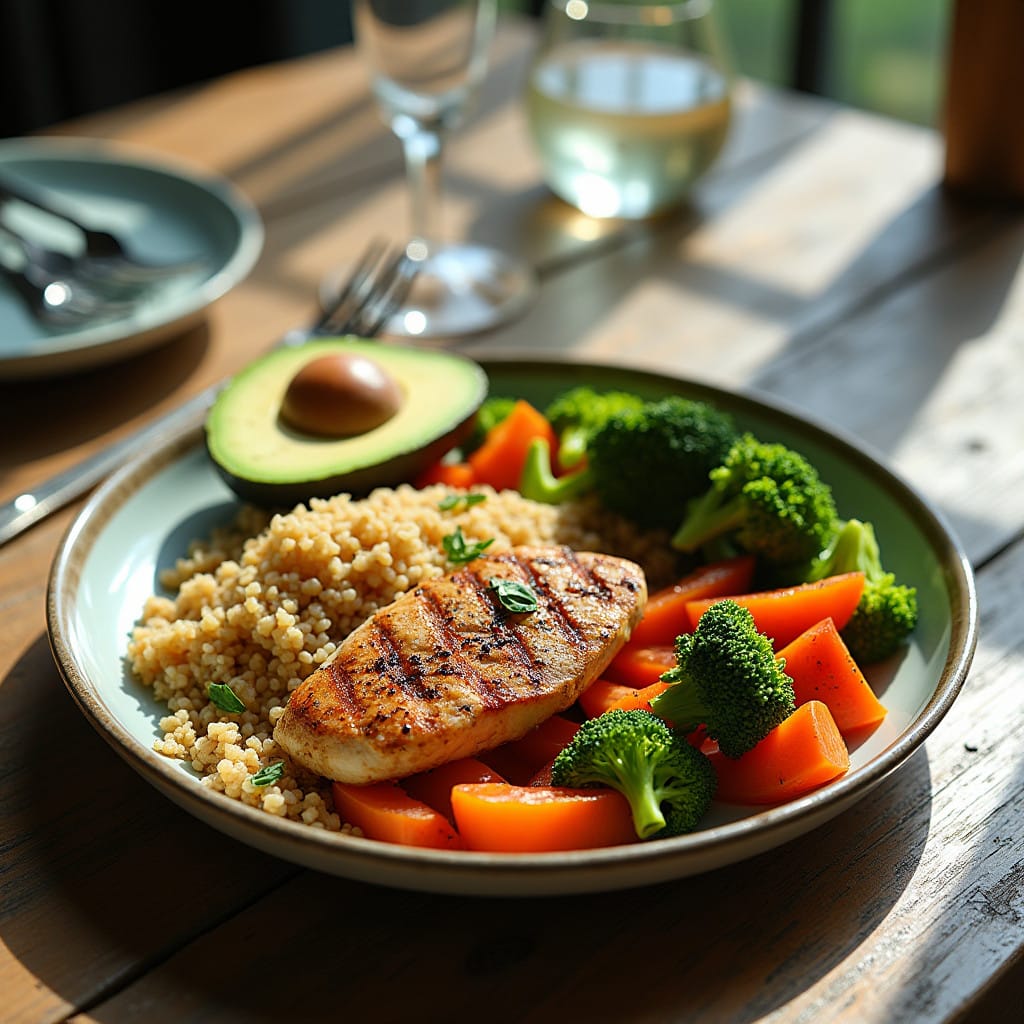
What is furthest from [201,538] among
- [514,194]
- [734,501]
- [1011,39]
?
[1011,39]

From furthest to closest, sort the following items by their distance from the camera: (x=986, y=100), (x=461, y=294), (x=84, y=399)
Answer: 1. (x=986, y=100)
2. (x=461, y=294)
3. (x=84, y=399)

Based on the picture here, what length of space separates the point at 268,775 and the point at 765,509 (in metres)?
0.62

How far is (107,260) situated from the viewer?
2182 mm

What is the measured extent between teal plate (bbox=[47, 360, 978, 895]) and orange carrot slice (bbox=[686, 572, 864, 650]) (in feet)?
0.26

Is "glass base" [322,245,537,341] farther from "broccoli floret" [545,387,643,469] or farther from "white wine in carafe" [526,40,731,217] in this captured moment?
"broccoli floret" [545,387,643,469]

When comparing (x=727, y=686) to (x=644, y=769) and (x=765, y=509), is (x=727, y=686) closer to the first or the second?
(x=644, y=769)

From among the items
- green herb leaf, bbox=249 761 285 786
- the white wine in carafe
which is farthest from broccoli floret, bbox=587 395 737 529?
the white wine in carafe

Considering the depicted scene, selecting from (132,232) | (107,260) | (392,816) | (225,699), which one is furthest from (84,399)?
(392,816)

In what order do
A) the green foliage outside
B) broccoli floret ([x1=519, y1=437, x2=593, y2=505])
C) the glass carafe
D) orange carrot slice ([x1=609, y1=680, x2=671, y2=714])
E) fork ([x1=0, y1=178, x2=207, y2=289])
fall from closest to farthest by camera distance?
1. orange carrot slice ([x1=609, y1=680, x2=671, y2=714])
2. broccoli floret ([x1=519, y1=437, x2=593, y2=505])
3. fork ([x1=0, y1=178, x2=207, y2=289])
4. the glass carafe
5. the green foliage outside

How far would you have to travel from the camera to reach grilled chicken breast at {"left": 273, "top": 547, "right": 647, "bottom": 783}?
3.66 ft

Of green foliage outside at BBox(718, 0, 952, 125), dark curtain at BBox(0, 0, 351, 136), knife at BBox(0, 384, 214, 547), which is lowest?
green foliage outside at BBox(718, 0, 952, 125)

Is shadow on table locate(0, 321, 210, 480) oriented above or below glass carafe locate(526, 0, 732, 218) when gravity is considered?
below

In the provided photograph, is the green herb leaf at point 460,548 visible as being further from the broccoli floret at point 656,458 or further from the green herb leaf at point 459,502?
the broccoli floret at point 656,458

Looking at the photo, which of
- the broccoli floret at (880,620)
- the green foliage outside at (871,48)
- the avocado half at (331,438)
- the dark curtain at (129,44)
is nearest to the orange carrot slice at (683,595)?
the broccoli floret at (880,620)
